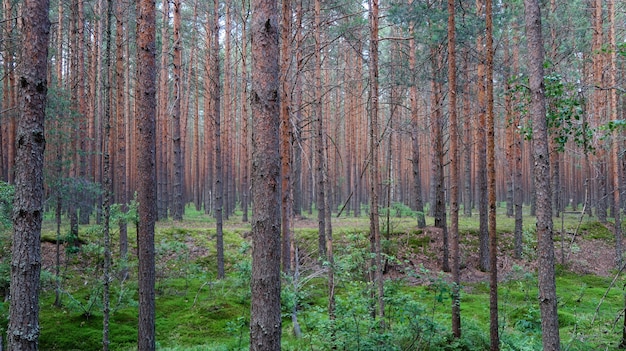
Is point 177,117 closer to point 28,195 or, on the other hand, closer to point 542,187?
point 28,195

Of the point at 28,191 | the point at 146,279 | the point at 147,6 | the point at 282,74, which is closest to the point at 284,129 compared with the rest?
the point at 282,74

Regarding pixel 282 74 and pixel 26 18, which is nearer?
pixel 26 18

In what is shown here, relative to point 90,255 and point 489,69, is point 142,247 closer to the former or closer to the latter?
point 489,69

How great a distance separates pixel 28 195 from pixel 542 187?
21.3 ft

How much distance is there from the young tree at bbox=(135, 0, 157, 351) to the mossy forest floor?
4.53 ft

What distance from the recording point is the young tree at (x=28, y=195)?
5.11 meters

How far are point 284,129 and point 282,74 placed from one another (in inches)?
42.4

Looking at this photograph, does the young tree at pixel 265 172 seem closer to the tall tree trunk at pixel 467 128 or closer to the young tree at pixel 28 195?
the young tree at pixel 28 195

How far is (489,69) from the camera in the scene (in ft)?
22.6

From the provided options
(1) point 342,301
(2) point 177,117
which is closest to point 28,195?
(1) point 342,301

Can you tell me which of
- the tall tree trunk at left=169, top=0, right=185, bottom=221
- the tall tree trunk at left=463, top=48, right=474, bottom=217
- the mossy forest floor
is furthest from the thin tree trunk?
the tall tree trunk at left=463, top=48, right=474, bottom=217

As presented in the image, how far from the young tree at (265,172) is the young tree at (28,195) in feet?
10.1

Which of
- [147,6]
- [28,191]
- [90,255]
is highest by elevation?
[147,6]

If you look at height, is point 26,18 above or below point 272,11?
above
